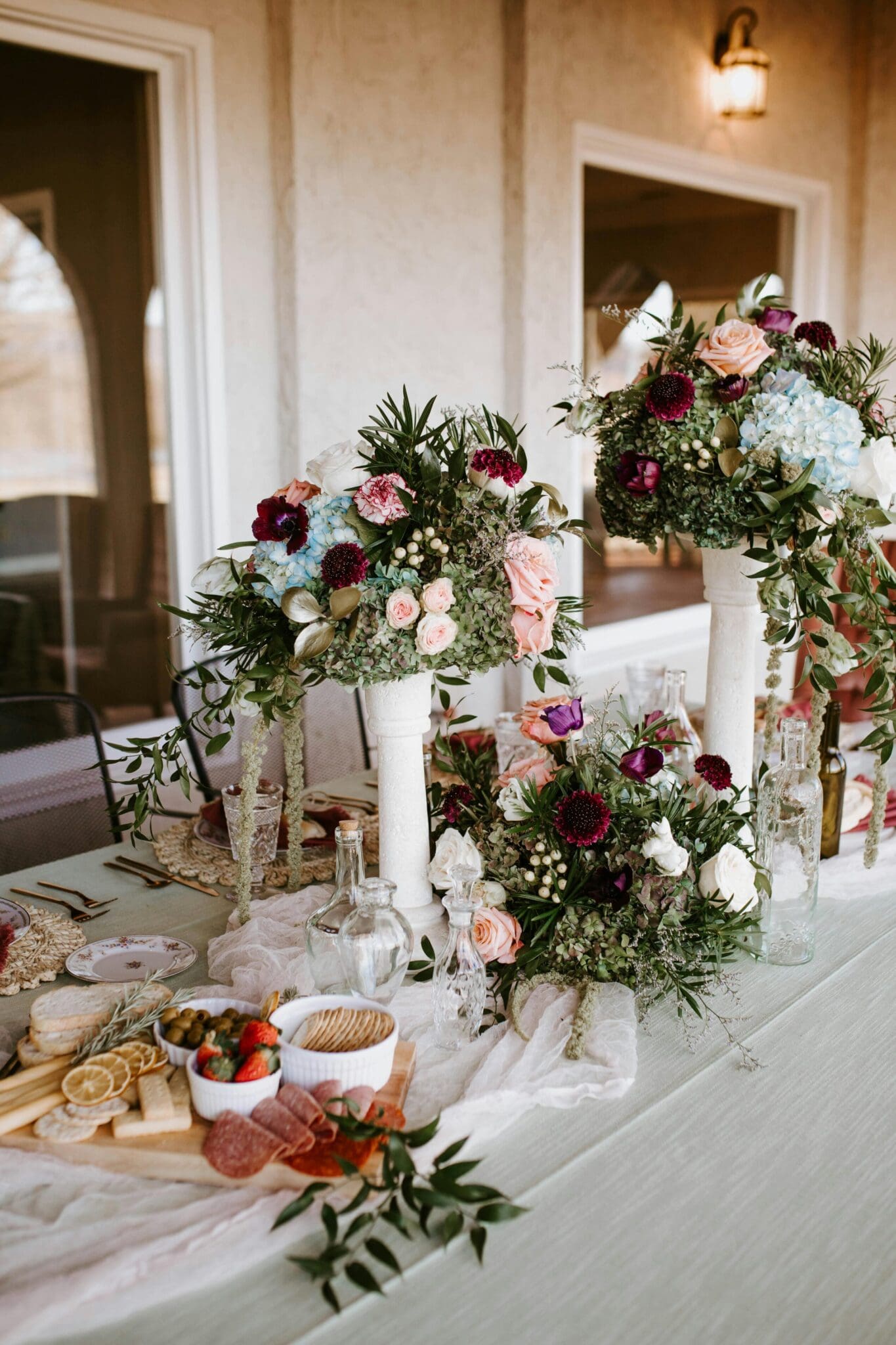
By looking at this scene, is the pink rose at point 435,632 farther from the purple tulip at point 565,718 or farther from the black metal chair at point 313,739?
the black metal chair at point 313,739

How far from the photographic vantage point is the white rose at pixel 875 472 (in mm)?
1395

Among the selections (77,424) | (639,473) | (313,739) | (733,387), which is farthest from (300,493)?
(77,424)

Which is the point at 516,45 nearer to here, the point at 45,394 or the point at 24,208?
the point at 24,208

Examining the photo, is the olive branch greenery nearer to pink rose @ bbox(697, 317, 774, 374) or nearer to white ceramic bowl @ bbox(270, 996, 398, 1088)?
white ceramic bowl @ bbox(270, 996, 398, 1088)

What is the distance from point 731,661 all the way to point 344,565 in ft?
2.01

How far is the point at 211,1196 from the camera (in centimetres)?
Result: 98

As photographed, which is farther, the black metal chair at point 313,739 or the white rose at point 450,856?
the black metal chair at point 313,739

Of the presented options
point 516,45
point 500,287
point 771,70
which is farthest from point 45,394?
point 771,70

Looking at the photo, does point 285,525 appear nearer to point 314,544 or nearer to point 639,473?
point 314,544

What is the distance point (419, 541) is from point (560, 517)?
21cm

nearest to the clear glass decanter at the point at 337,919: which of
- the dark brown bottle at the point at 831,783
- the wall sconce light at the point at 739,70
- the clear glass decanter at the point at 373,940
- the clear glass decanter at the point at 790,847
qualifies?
the clear glass decanter at the point at 373,940

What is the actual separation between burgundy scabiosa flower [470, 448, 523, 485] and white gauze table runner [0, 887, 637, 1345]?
564mm

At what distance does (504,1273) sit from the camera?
89cm

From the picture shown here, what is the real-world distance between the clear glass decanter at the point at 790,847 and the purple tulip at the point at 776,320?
52 centimetres
